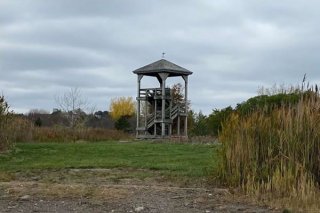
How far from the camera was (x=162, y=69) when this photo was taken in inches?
1519

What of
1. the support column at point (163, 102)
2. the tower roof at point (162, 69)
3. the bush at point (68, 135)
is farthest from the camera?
the support column at point (163, 102)

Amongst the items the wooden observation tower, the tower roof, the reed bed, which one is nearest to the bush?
the wooden observation tower

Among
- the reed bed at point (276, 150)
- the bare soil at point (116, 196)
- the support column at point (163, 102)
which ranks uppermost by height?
the support column at point (163, 102)

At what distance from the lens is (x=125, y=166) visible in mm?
13773

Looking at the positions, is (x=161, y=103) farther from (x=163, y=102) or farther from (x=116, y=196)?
(x=116, y=196)

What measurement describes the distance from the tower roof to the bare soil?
91.5ft

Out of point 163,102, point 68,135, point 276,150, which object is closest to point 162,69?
point 163,102

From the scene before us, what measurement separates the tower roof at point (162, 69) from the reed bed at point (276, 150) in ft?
92.1

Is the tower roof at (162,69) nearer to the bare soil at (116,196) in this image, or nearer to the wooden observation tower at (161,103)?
the wooden observation tower at (161,103)

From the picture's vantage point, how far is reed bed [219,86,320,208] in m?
9.30

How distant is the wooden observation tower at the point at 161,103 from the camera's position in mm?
39219

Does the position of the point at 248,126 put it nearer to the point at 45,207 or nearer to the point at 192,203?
the point at 192,203

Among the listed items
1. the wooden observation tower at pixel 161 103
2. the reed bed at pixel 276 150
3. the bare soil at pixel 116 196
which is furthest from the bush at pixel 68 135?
the reed bed at pixel 276 150

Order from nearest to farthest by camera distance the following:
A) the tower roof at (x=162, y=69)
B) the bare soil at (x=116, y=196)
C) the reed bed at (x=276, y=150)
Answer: the bare soil at (x=116, y=196) < the reed bed at (x=276, y=150) < the tower roof at (x=162, y=69)
